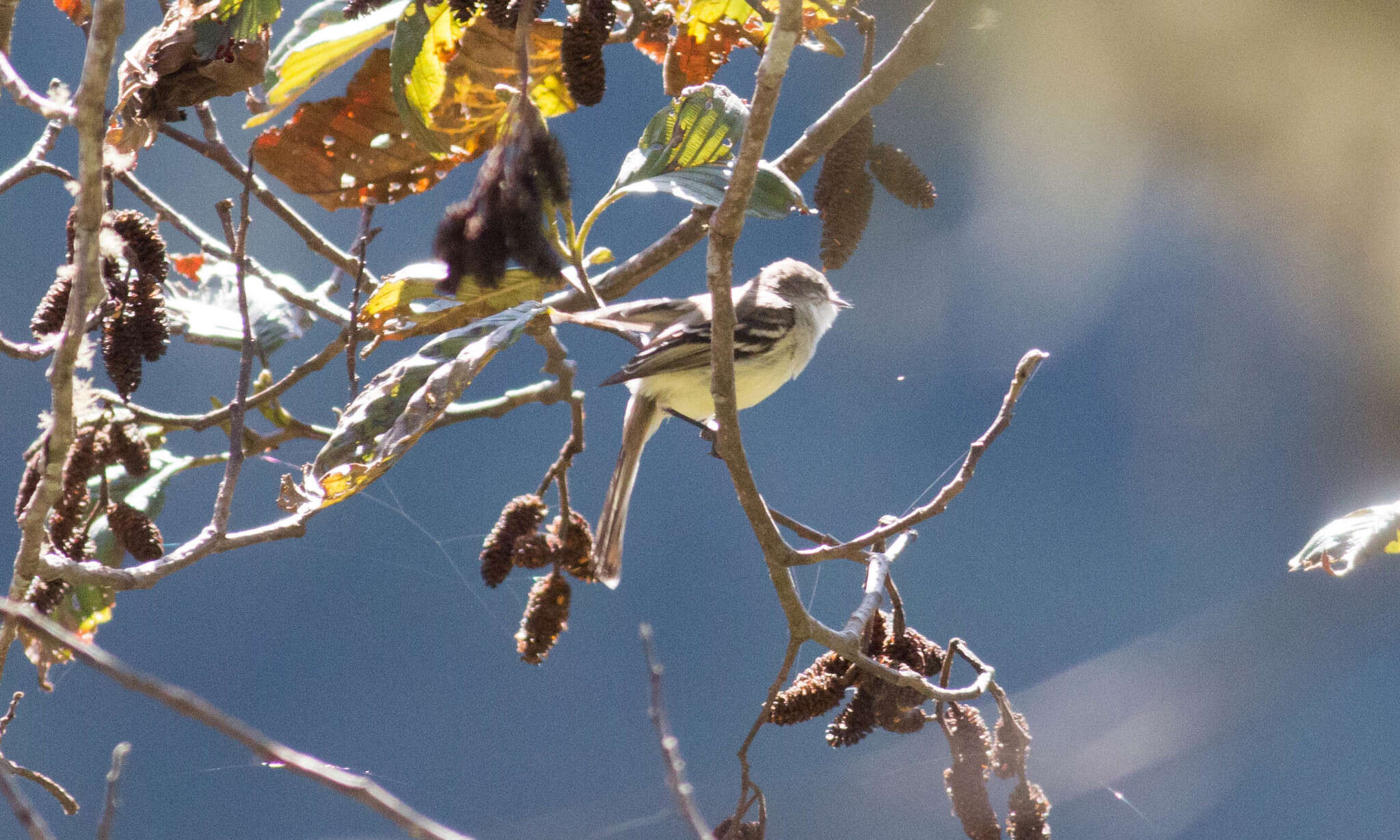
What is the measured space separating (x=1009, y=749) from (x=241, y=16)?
1.44 meters

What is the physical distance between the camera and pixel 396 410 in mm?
1370

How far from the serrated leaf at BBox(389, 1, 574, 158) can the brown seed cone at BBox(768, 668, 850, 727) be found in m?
1.02

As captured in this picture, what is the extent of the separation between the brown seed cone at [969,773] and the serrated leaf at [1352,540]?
0.54 m

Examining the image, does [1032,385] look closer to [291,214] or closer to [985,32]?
[985,32]

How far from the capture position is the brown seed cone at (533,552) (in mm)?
1759

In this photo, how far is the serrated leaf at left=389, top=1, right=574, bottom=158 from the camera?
175 centimetres

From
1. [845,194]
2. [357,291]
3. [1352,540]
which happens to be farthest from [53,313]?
[1352,540]

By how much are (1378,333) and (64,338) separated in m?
1.85

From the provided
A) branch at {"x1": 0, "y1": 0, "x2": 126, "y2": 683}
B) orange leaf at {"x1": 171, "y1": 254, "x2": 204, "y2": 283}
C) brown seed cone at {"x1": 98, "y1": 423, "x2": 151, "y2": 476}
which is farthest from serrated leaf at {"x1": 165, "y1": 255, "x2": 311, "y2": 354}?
branch at {"x1": 0, "y1": 0, "x2": 126, "y2": 683}

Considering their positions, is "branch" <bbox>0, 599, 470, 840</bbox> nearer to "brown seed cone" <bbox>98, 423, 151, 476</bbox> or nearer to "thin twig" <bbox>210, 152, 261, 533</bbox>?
"thin twig" <bbox>210, 152, 261, 533</bbox>

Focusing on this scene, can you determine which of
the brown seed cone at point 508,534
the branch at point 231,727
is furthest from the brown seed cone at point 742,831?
the branch at point 231,727

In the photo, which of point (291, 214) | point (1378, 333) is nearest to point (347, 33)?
point (291, 214)

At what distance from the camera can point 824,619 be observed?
3.69m

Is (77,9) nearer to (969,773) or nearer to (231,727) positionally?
(231,727)
